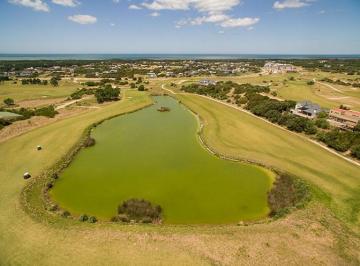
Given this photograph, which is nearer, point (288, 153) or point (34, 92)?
point (288, 153)

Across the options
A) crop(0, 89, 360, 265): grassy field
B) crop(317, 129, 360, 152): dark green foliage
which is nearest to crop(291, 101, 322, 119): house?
crop(317, 129, 360, 152): dark green foliage

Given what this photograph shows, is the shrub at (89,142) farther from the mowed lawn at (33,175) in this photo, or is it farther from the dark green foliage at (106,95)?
the dark green foliage at (106,95)

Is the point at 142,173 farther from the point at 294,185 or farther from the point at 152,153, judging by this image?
the point at 294,185

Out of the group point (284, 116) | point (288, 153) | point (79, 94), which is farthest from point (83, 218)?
point (79, 94)

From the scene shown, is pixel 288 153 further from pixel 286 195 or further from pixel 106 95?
pixel 106 95

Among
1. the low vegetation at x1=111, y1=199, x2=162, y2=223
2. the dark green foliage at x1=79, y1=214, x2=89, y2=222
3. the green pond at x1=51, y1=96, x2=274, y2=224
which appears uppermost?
the dark green foliage at x1=79, y1=214, x2=89, y2=222

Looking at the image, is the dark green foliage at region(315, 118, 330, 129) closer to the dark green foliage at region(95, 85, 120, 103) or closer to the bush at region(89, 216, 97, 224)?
the bush at region(89, 216, 97, 224)
